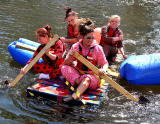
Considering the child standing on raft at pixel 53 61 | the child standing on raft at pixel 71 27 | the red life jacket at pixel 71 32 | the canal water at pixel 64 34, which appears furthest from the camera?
the red life jacket at pixel 71 32

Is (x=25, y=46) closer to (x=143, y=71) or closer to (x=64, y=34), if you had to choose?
(x=64, y=34)

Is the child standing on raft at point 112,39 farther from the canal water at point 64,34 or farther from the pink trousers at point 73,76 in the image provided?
the pink trousers at point 73,76

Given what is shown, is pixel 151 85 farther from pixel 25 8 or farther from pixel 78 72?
pixel 25 8

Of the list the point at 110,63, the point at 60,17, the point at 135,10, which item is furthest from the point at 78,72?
the point at 135,10

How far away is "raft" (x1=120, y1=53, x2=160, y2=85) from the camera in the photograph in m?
5.00

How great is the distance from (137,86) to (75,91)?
1.60 m

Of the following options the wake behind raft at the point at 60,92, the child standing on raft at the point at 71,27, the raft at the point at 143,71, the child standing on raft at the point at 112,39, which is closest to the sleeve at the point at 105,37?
the child standing on raft at the point at 112,39

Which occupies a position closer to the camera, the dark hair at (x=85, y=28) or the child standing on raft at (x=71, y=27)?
the dark hair at (x=85, y=28)

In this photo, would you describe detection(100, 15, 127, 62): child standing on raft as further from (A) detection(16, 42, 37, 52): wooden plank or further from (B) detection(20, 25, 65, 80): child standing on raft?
(A) detection(16, 42, 37, 52): wooden plank

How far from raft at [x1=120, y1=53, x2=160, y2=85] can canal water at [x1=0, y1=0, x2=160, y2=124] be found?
0.19 metres

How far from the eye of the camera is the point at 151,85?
17.3ft

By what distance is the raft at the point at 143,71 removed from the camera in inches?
197

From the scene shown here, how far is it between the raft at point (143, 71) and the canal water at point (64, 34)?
0.19 meters

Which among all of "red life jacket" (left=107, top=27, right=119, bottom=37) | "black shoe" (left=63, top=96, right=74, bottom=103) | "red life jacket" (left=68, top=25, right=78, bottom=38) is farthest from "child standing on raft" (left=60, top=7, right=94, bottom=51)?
"black shoe" (left=63, top=96, right=74, bottom=103)
